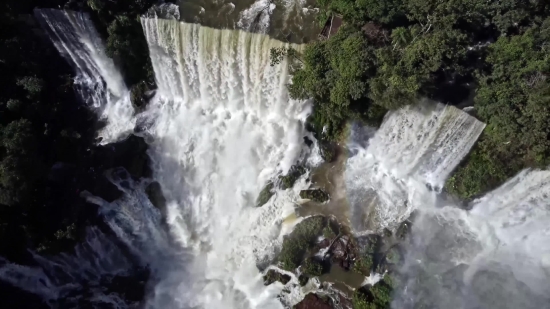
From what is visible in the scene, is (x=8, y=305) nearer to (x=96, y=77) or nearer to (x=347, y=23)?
(x=96, y=77)

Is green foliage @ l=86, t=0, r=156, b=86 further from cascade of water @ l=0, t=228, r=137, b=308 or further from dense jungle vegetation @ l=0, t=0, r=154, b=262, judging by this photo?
cascade of water @ l=0, t=228, r=137, b=308

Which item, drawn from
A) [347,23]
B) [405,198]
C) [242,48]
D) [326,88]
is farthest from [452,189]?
[242,48]

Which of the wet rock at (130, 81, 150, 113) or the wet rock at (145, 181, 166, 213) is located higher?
the wet rock at (130, 81, 150, 113)

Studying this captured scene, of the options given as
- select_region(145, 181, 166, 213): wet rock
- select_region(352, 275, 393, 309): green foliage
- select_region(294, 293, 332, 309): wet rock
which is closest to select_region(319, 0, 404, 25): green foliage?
select_region(352, 275, 393, 309): green foliage

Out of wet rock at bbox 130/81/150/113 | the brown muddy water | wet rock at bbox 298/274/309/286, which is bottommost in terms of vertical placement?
wet rock at bbox 298/274/309/286

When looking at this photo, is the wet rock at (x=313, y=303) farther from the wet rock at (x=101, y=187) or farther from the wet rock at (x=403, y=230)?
the wet rock at (x=101, y=187)

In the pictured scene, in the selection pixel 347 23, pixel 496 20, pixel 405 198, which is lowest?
pixel 405 198

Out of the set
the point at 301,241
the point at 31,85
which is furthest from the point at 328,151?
the point at 31,85
